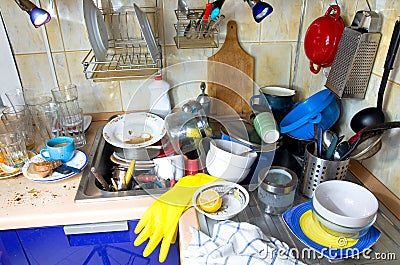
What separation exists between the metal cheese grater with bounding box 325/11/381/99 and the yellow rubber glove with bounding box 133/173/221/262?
537mm

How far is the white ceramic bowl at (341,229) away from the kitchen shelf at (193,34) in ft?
2.20

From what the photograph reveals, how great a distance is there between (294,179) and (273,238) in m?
0.18

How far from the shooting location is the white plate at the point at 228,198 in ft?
2.68

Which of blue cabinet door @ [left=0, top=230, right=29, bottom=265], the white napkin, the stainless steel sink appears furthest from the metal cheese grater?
blue cabinet door @ [left=0, top=230, right=29, bottom=265]

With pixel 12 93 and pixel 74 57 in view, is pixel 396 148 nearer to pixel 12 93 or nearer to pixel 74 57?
pixel 74 57

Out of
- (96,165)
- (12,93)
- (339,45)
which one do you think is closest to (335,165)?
(339,45)

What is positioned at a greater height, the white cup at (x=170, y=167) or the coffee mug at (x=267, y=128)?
the coffee mug at (x=267, y=128)

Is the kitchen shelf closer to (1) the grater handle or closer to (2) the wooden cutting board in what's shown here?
(2) the wooden cutting board

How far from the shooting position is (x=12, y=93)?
1.21 m

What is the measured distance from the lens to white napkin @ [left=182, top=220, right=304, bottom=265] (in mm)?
673

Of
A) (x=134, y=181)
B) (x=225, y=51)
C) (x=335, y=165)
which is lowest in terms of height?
(x=134, y=181)

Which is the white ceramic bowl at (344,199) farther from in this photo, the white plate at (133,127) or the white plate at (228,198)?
the white plate at (133,127)

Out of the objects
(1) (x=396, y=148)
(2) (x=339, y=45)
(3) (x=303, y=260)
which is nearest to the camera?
(3) (x=303, y=260)

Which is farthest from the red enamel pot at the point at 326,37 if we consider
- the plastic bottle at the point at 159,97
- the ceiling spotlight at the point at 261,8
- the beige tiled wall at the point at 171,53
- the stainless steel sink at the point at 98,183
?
the stainless steel sink at the point at 98,183
